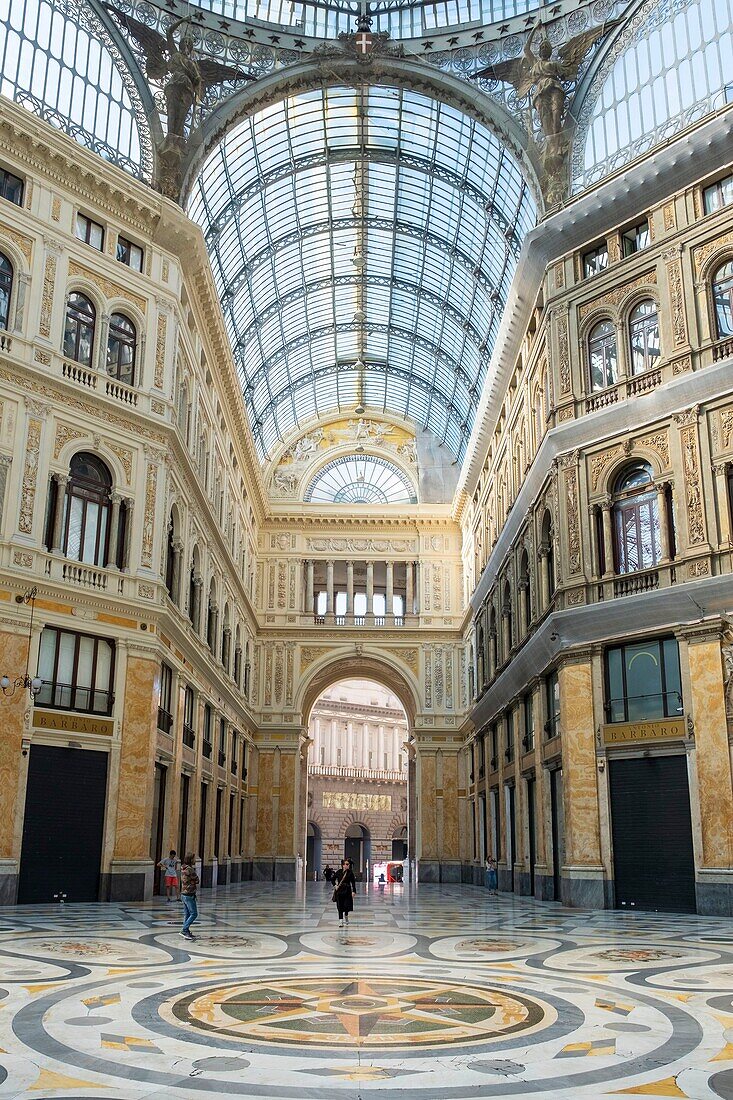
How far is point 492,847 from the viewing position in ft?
131

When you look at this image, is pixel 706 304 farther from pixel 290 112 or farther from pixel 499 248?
pixel 290 112

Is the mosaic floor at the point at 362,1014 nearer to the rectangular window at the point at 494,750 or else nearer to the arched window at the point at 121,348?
the arched window at the point at 121,348

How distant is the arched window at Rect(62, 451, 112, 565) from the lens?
81.5ft

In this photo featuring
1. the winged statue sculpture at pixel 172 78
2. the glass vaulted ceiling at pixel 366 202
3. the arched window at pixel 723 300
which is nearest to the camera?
the arched window at pixel 723 300

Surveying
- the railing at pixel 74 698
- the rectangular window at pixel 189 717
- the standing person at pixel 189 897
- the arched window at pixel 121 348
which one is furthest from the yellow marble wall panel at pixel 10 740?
the rectangular window at pixel 189 717

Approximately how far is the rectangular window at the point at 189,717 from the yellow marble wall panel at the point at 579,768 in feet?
43.4

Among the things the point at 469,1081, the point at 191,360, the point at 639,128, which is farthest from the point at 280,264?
the point at 469,1081

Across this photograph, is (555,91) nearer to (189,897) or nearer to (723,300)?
(723,300)

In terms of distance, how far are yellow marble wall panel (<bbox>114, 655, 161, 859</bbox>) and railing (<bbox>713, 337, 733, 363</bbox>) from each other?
16.0 meters

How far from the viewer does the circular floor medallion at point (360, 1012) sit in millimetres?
8000

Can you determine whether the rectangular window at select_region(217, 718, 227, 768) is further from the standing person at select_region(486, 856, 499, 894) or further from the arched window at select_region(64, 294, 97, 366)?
the arched window at select_region(64, 294, 97, 366)

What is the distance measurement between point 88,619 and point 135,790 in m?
4.44

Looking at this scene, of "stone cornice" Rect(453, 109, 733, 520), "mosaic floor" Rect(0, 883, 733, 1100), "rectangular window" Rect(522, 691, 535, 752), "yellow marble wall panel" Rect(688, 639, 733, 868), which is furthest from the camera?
"rectangular window" Rect(522, 691, 535, 752)

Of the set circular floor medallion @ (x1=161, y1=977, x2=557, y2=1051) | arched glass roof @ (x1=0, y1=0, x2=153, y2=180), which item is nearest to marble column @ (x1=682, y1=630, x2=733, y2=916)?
circular floor medallion @ (x1=161, y1=977, x2=557, y2=1051)
